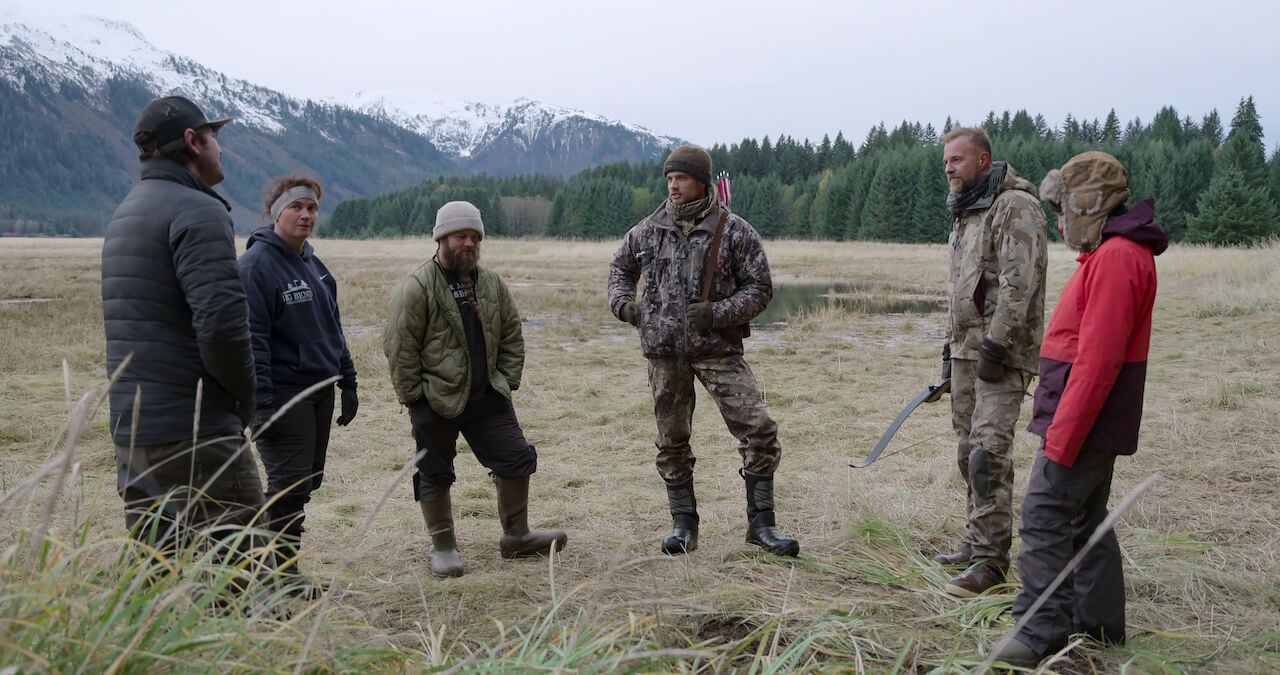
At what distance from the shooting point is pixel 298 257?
4215mm

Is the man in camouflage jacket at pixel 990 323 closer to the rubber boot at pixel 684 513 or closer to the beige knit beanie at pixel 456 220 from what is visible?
→ the rubber boot at pixel 684 513

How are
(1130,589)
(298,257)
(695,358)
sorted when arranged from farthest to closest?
(695,358)
(298,257)
(1130,589)

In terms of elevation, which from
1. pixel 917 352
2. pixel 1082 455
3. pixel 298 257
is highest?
pixel 298 257

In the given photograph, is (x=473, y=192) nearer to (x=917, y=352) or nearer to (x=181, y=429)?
(x=917, y=352)

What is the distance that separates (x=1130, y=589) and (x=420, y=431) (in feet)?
11.0

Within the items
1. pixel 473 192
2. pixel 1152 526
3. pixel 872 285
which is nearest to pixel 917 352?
pixel 1152 526

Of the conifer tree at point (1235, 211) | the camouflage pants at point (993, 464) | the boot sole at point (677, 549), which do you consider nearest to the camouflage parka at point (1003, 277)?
the camouflage pants at point (993, 464)

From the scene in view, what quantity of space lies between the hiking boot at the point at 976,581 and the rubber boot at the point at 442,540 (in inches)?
91.4

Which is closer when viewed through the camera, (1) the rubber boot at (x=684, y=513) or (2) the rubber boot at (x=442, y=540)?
(2) the rubber boot at (x=442, y=540)

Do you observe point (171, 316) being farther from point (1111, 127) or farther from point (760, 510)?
point (1111, 127)

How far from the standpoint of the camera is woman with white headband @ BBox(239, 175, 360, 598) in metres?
3.93

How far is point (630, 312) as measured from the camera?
15.1 ft

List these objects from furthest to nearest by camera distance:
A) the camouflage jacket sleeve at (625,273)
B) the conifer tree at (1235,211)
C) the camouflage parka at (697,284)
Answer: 1. the conifer tree at (1235,211)
2. the camouflage jacket sleeve at (625,273)
3. the camouflage parka at (697,284)

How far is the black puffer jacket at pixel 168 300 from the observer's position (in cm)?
299
